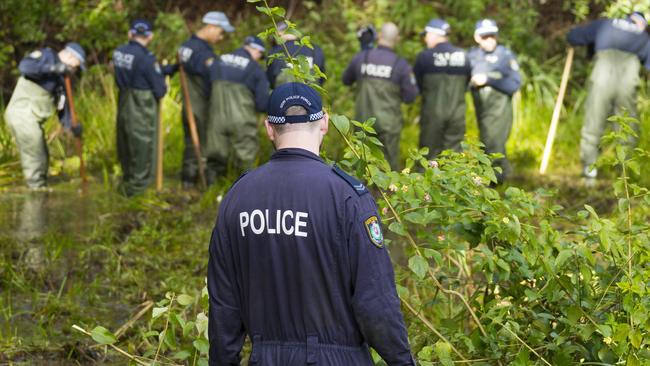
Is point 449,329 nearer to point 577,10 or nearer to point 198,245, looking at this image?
point 198,245

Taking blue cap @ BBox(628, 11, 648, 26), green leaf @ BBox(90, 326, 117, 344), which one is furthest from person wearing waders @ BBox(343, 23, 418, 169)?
green leaf @ BBox(90, 326, 117, 344)

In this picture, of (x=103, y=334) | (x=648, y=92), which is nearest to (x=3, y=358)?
(x=103, y=334)

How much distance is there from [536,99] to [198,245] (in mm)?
5932

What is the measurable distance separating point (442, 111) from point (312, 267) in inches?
309

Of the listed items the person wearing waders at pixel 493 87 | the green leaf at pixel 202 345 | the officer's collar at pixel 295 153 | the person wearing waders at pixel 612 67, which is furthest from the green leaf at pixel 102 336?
the person wearing waders at pixel 612 67

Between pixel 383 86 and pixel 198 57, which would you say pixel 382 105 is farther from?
pixel 198 57

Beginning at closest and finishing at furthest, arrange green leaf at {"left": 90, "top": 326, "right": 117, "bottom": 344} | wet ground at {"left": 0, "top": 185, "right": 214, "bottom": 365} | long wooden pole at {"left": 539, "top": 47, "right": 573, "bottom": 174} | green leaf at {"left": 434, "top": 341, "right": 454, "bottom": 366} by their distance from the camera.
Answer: green leaf at {"left": 90, "top": 326, "right": 117, "bottom": 344} < green leaf at {"left": 434, "top": 341, "right": 454, "bottom": 366} < wet ground at {"left": 0, "top": 185, "right": 214, "bottom": 365} < long wooden pole at {"left": 539, "top": 47, "right": 573, "bottom": 174}

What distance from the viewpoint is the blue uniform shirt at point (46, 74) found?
1030cm

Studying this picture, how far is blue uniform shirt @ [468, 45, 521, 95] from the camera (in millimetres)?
11180

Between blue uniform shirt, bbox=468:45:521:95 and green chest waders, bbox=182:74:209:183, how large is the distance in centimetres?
286

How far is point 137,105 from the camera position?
10.6 metres

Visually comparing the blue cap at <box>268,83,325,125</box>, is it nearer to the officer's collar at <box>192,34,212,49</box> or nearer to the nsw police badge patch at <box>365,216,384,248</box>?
the nsw police badge patch at <box>365,216,384,248</box>

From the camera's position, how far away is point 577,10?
14.4m

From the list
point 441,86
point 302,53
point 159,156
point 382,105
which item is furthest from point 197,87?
point 441,86
